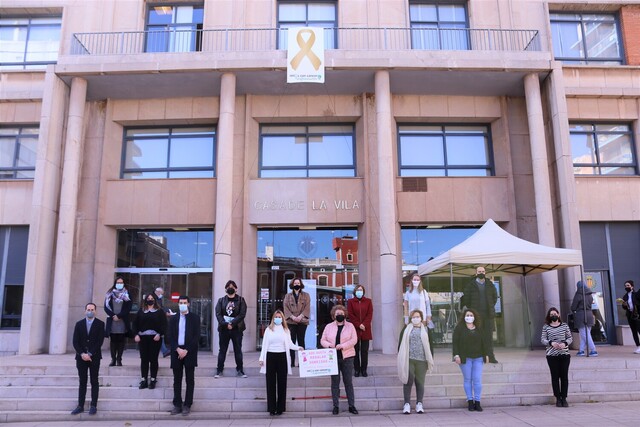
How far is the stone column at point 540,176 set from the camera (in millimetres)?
14826

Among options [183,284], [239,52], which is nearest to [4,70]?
[239,52]

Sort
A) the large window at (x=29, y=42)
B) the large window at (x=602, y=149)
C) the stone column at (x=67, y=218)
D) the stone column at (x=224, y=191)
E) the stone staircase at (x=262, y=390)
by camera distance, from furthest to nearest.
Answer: the large window at (x=29, y=42), the large window at (x=602, y=149), the stone column at (x=224, y=191), the stone column at (x=67, y=218), the stone staircase at (x=262, y=390)

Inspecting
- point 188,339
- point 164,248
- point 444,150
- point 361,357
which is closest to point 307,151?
point 444,150

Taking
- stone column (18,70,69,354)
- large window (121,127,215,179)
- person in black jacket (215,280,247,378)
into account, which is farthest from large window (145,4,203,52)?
person in black jacket (215,280,247,378)

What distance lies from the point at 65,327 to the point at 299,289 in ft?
25.9

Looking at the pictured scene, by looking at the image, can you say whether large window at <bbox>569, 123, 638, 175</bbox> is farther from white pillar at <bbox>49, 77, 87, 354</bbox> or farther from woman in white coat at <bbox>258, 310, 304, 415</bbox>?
white pillar at <bbox>49, 77, 87, 354</bbox>

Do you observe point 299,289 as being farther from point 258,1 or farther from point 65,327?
point 258,1

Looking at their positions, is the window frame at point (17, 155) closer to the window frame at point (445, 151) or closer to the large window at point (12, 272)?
the large window at point (12, 272)

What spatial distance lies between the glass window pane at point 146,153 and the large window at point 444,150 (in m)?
7.96

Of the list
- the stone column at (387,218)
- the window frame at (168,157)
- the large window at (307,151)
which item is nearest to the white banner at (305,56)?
the stone column at (387,218)

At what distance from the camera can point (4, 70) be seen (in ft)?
56.4

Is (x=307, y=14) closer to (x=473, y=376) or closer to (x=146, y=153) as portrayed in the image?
(x=146, y=153)

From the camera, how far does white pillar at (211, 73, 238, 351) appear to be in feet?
48.4

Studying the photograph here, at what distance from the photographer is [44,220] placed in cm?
1517
